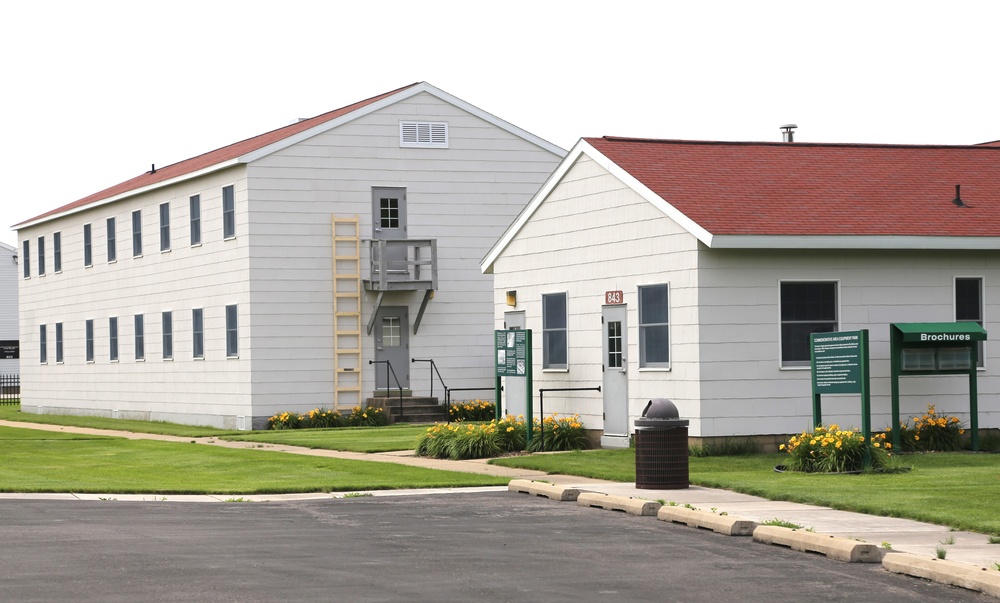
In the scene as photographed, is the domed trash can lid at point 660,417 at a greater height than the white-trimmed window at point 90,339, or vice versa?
the white-trimmed window at point 90,339

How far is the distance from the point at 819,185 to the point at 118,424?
69.3ft

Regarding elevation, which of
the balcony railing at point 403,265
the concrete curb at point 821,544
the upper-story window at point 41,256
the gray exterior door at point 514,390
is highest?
the upper-story window at point 41,256

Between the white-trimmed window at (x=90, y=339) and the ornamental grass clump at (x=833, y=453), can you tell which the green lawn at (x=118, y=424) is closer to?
the white-trimmed window at (x=90, y=339)

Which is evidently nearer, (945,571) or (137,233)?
(945,571)

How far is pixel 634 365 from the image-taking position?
76.9 ft

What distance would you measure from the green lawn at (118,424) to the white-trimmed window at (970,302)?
659 inches

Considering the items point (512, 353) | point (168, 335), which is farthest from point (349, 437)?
point (168, 335)

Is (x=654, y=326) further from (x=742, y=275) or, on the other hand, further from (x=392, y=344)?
(x=392, y=344)

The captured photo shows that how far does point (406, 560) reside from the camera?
38.8 feet

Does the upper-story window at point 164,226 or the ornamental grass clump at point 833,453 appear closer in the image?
the ornamental grass clump at point 833,453

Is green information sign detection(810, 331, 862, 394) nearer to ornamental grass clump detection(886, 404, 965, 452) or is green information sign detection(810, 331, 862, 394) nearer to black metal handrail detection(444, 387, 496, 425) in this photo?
ornamental grass clump detection(886, 404, 965, 452)

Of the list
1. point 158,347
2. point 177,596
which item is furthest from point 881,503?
point 158,347

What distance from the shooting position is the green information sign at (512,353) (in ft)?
82.7

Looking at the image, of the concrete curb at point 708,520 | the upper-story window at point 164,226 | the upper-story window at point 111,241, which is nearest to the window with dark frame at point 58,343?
the upper-story window at point 111,241
